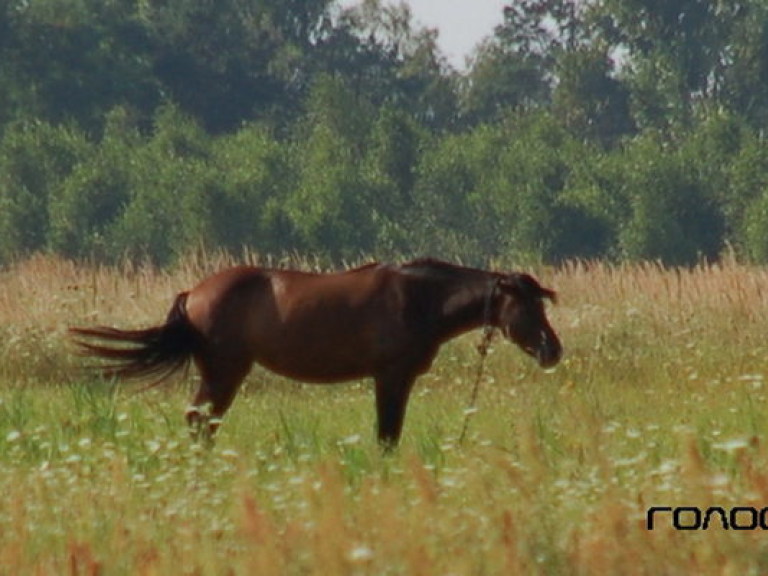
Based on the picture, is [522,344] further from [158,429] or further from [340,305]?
[158,429]

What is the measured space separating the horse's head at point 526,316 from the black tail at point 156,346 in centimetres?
176

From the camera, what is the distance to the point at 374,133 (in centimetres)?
6675

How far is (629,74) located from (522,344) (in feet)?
231

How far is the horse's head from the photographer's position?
41.2 ft

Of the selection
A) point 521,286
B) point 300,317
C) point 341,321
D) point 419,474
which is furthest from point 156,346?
point 419,474

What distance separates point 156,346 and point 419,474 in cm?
Result: 598

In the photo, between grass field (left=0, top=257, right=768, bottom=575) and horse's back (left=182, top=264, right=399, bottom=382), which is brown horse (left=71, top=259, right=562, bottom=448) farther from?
grass field (left=0, top=257, right=768, bottom=575)

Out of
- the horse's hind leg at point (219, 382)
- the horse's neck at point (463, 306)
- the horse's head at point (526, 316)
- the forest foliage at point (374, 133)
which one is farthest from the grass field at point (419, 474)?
the forest foliage at point (374, 133)

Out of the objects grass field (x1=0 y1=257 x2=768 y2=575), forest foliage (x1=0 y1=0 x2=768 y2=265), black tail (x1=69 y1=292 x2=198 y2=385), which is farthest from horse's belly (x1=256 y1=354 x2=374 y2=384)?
forest foliage (x1=0 y1=0 x2=768 y2=265)

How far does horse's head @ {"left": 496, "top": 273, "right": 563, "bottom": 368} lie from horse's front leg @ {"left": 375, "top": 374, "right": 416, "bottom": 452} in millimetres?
699

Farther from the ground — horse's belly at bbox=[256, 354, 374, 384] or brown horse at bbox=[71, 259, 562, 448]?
brown horse at bbox=[71, 259, 562, 448]

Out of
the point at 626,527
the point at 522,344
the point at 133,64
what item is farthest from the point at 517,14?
the point at 626,527

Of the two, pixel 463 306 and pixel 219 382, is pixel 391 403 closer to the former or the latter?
pixel 463 306

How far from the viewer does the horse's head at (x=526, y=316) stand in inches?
494
